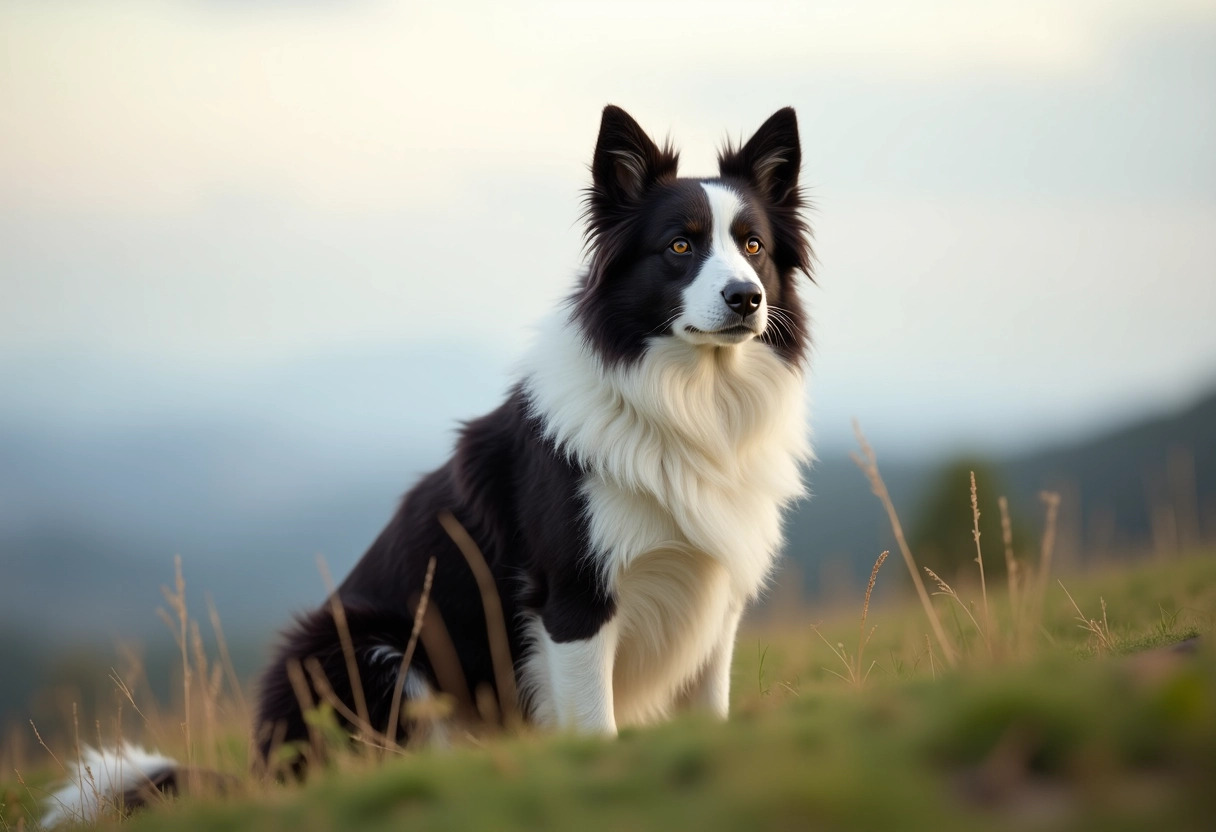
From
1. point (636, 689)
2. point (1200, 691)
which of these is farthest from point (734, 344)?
point (1200, 691)

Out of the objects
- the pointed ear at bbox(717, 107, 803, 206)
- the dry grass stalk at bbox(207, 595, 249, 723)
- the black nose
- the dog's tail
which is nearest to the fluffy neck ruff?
the black nose

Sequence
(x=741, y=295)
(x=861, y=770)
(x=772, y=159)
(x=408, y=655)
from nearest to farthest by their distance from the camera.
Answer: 1. (x=861, y=770)
2. (x=408, y=655)
3. (x=741, y=295)
4. (x=772, y=159)

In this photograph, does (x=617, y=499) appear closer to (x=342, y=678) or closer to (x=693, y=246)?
(x=693, y=246)

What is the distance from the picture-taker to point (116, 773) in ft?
16.5

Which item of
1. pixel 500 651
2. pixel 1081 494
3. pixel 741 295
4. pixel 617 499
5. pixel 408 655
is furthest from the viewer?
pixel 1081 494

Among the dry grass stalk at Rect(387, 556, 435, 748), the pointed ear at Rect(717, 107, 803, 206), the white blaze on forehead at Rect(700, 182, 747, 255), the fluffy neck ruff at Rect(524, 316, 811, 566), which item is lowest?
the dry grass stalk at Rect(387, 556, 435, 748)

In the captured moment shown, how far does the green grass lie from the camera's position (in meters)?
2.14

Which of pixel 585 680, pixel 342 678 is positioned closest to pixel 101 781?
pixel 342 678

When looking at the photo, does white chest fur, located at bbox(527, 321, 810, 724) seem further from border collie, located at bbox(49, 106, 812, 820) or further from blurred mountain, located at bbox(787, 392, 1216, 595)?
blurred mountain, located at bbox(787, 392, 1216, 595)

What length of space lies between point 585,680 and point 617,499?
88 cm

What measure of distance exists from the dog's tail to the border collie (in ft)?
0.09

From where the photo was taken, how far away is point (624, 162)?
17.1ft

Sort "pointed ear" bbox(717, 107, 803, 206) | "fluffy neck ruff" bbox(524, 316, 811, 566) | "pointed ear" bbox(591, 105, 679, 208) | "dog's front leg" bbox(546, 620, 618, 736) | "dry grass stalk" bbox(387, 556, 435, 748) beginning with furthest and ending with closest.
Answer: "pointed ear" bbox(717, 107, 803, 206)
"pointed ear" bbox(591, 105, 679, 208)
"fluffy neck ruff" bbox(524, 316, 811, 566)
"dog's front leg" bbox(546, 620, 618, 736)
"dry grass stalk" bbox(387, 556, 435, 748)

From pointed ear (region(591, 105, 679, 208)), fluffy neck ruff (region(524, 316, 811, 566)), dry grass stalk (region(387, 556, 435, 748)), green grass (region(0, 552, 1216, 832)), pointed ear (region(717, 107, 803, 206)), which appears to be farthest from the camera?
pointed ear (region(717, 107, 803, 206))
